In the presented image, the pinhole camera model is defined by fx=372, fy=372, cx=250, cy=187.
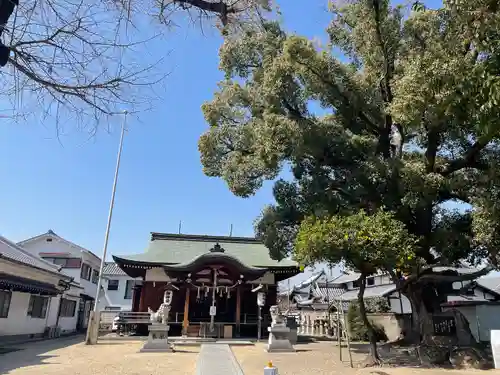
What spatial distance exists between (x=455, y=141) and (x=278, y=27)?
7423 mm

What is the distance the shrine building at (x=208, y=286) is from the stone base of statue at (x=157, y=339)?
4.50 m

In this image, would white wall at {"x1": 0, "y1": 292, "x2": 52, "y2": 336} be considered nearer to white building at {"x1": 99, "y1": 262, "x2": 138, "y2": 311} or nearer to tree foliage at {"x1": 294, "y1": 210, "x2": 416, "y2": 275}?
tree foliage at {"x1": 294, "y1": 210, "x2": 416, "y2": 275}

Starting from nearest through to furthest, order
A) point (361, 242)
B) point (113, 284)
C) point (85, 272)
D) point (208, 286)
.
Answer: point (361, 242) → point (208, 286) → point (85, 272) → point (113, 284)

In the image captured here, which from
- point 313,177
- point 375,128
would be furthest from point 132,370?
point 375,128

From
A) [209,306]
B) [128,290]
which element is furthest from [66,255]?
[209,306]

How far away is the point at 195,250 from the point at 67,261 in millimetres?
10406

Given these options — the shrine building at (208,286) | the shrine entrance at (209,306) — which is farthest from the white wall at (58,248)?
the shrine entrance at (209,306)

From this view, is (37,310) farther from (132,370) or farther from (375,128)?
(375,128)

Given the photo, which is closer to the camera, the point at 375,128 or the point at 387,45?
the point at 387,45

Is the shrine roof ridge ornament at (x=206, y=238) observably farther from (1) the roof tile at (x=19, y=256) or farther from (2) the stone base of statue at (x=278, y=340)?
(2) the stone base of statue at (x=278, y=340)

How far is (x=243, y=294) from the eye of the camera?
70.5ft

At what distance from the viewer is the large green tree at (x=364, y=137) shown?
34.4 ft

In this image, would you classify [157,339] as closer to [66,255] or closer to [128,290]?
[66,255]

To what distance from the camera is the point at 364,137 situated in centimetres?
1382
